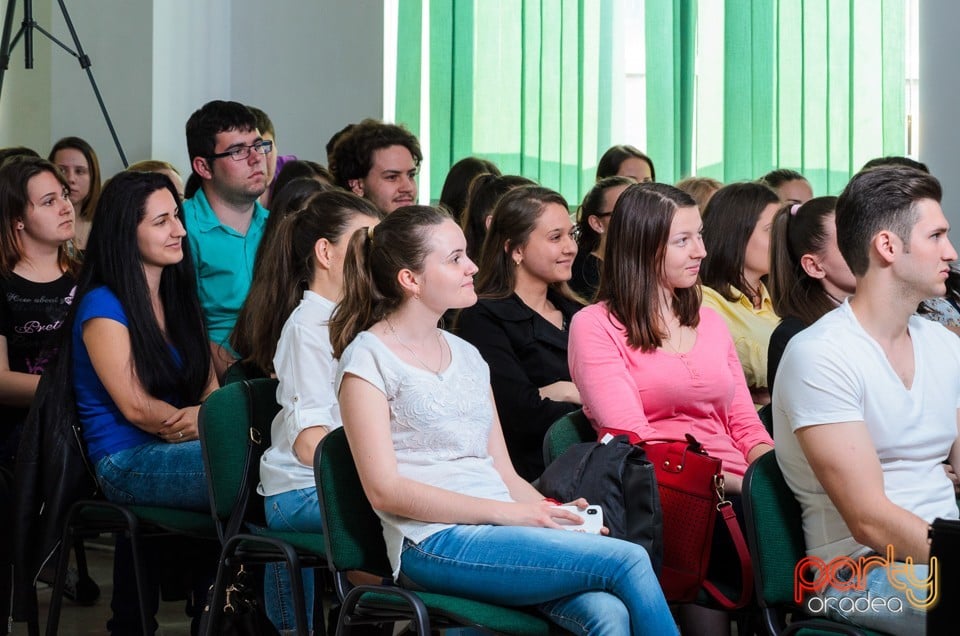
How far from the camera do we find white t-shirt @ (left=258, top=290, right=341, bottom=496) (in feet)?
8.98

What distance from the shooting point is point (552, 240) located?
345 cm

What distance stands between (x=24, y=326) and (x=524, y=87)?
2857 millimetres

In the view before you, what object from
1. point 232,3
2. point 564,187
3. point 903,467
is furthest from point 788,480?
point 232,3

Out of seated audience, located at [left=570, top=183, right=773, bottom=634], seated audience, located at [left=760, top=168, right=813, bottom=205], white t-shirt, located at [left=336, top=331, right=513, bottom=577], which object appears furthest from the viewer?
seated audience, located at [left=760, top=168, right=813, bottom=205]

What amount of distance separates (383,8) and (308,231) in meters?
3.19

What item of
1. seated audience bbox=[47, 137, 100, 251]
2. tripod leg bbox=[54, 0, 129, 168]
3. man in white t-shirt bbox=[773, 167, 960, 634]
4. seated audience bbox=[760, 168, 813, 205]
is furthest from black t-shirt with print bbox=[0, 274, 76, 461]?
seated audience bbox=[760, 168, 813, 205]

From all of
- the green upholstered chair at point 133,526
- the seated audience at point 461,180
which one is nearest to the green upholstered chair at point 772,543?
the green upholstered chair at point 133,526

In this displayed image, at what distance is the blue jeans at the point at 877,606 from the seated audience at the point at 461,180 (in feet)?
9.57

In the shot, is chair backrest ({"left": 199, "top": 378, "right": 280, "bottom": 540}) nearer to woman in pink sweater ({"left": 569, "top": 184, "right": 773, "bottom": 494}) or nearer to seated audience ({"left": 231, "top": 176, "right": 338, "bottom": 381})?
seated audience ({"left": 231, "top": 176, "right": 338, "bottom": 381})

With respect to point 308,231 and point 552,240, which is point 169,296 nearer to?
point 308,231

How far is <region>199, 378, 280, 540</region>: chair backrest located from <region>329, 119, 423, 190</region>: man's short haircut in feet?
5.80

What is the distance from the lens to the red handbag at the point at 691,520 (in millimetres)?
2359

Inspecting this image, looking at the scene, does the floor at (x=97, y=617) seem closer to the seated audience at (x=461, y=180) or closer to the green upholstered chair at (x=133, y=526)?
the green upholstered chair at (x=133, y=526)

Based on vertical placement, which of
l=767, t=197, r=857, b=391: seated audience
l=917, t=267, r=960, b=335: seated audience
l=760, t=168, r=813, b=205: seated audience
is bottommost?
l=917, t=267, r=960, b=335: seated audience
